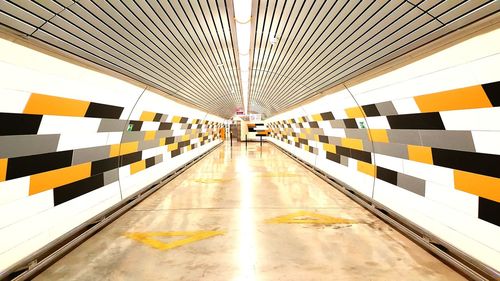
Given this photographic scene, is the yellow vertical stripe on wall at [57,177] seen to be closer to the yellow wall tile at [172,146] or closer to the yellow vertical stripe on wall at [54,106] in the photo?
the yellow vertical stripe on wall at [54,106]

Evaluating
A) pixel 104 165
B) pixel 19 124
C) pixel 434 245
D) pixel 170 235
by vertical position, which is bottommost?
pixel 170 235

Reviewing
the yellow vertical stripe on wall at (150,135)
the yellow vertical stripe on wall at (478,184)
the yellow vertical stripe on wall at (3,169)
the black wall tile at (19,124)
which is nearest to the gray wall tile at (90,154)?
the black wall tile at (19,124)

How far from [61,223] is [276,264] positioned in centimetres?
285

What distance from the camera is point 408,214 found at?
12.5 ft

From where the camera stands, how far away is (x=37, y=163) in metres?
3.04

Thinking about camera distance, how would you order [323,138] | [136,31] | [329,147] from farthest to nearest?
[323,138] → [329,147] → [136,31]

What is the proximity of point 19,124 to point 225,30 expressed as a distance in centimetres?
320

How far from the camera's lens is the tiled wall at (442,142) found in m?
2.50

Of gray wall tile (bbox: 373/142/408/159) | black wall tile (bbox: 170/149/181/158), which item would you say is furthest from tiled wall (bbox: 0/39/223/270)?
gray wall tile (bbox: 373/142/408/159)

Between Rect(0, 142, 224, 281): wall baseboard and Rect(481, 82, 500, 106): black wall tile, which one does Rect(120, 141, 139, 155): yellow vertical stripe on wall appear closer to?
Rect(0, 142, 224, 281): wall baseboard

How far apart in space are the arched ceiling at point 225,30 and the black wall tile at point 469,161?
135 cm

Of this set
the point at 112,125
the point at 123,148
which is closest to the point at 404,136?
the point at 112,125

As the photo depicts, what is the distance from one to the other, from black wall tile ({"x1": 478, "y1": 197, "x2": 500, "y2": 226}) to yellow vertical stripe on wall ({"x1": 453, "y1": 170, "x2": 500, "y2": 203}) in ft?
0.16

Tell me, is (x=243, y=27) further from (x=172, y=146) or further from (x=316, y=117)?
(x=172, y=146)
